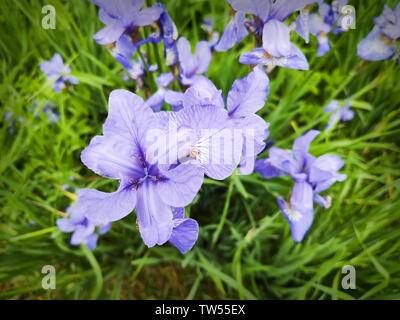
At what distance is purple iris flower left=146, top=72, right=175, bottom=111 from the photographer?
0.70 meters

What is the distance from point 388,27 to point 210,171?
81 cm

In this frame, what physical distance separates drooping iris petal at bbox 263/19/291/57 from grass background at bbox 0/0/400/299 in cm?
32

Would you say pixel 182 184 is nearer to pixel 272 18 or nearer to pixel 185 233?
pixel 185 233

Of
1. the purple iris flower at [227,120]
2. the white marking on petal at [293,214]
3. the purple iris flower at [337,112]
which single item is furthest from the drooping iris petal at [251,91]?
the purple iris flower at [337,112]

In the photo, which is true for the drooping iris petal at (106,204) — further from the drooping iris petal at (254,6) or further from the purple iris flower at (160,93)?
the drooping iris petal at (254,6)

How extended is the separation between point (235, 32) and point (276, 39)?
109mm

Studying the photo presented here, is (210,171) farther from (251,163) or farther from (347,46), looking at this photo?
(347,46)

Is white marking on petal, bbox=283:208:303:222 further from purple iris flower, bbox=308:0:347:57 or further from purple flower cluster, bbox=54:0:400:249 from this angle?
purple iris flower, bbox=308:0:347:57

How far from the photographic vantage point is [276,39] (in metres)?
0.55

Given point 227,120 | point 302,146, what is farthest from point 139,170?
point 302,146

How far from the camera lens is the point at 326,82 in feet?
4.33

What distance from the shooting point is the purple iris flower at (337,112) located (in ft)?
3.38
